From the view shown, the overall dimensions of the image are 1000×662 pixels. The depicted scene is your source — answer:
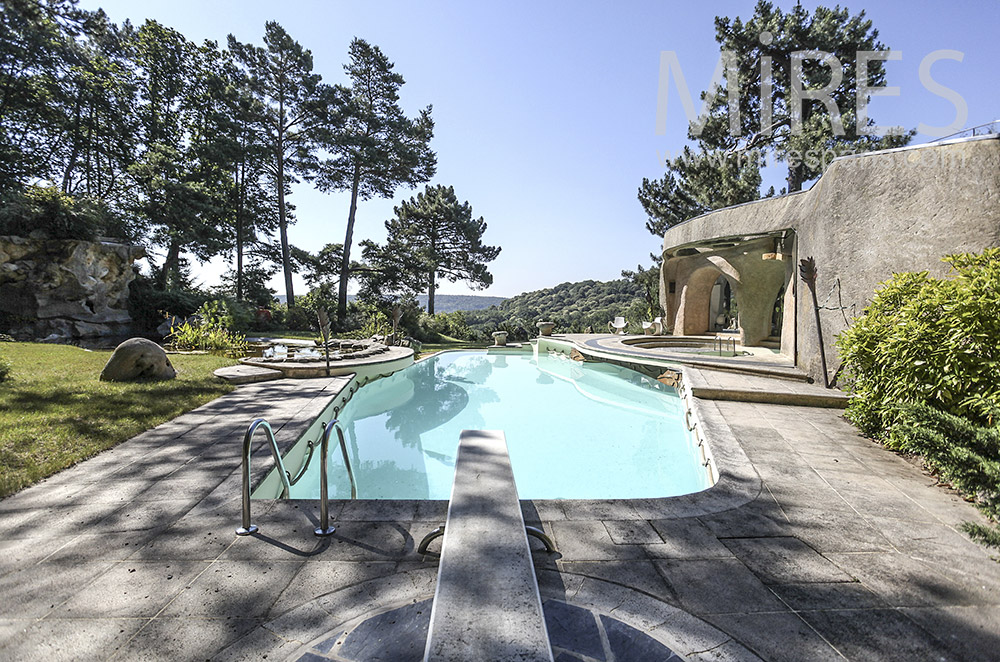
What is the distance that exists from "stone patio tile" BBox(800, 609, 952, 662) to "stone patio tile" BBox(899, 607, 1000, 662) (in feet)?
0.15

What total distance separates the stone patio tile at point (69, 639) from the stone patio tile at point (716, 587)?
8.49 ft

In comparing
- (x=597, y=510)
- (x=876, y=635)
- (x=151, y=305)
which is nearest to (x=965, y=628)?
(x=876, y=635)

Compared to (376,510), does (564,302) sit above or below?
above

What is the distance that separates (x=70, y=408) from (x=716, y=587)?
7.19 metres

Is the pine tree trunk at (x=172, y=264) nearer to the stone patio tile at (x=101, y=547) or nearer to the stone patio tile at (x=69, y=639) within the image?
the stone patio tile at (x=101, y=547)

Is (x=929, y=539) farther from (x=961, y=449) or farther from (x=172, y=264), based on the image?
(x=172, y=264)

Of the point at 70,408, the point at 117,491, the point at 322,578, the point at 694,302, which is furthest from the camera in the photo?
the point at 694,302

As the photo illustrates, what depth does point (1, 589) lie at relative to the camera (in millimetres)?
2053

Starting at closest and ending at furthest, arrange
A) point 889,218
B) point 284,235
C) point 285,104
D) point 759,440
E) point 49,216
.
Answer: point 759,440
point 889,218
point 49,216
point 285,104
point 284,235

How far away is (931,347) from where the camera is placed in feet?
12.6

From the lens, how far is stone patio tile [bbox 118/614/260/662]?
5.50 feet

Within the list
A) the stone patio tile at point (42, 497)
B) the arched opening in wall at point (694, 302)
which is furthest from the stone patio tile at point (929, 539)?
the arched opening in wall at point (694, 302)

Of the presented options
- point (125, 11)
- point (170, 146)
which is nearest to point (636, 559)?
point (170, 146)

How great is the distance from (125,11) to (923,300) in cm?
3076
